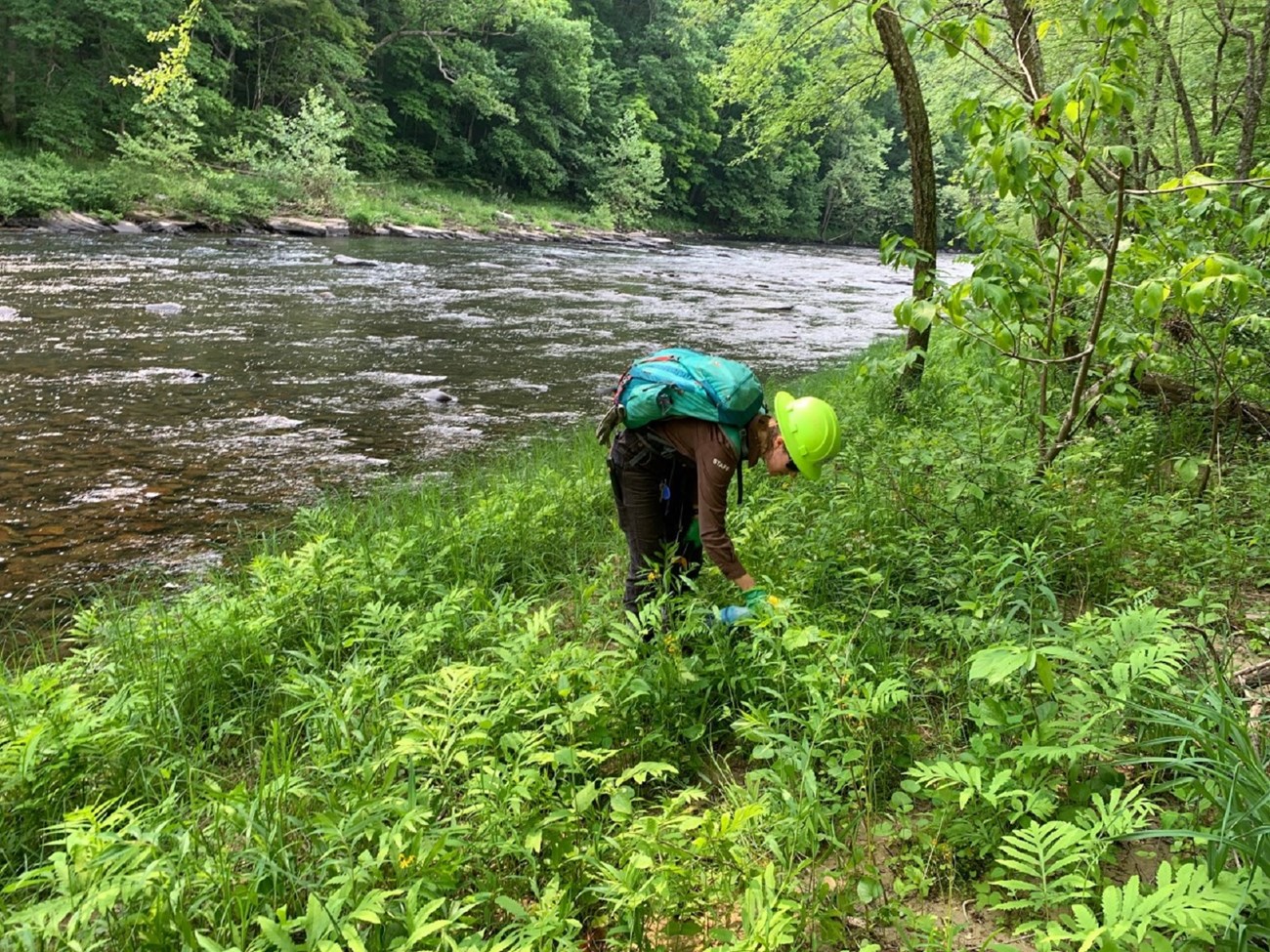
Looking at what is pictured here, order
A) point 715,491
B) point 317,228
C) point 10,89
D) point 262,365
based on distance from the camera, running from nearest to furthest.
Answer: point 715,491 → point 262,365 → point 10,89 → point 317,228

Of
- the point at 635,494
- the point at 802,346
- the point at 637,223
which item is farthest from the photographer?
the point at 637,223

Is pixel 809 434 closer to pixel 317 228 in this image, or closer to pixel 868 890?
pixel 868 890

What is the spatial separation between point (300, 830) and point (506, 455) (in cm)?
539

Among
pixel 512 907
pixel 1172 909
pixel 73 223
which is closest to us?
pixel 1172 909

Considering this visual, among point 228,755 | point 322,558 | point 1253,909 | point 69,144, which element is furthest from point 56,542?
point 69,144

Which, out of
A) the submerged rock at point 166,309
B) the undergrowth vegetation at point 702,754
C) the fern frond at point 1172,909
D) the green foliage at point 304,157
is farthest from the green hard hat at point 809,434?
the green foliage at point 304,157

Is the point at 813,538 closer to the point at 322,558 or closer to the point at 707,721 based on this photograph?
the point at 707,721

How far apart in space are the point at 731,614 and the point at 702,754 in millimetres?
637

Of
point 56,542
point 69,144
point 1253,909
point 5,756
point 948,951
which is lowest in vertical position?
A: point 56,542

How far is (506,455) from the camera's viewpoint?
7.52 meters

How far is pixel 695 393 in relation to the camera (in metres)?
3.27

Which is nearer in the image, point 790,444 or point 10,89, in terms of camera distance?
point 790,444

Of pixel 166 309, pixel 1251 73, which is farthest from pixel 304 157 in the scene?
pixel 1251 73

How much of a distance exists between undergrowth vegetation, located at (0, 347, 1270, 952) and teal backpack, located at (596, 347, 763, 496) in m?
0.83
